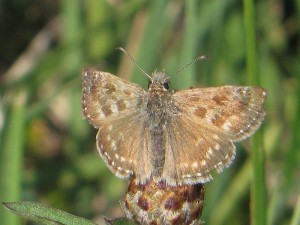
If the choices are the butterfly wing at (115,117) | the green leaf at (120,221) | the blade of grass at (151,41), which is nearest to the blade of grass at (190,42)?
the butterfly wing at (115,117)

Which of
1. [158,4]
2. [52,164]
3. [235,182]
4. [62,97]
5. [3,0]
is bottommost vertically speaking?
[235,182]

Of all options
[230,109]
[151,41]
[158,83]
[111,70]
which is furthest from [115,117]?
[111,70]

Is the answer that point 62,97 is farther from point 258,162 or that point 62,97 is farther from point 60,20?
point 258,162

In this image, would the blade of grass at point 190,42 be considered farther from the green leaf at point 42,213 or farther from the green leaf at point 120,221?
the green leaf at point 42,213

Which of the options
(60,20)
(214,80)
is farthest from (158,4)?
(60,20)

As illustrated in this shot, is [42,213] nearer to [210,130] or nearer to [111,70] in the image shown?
[210,130]
